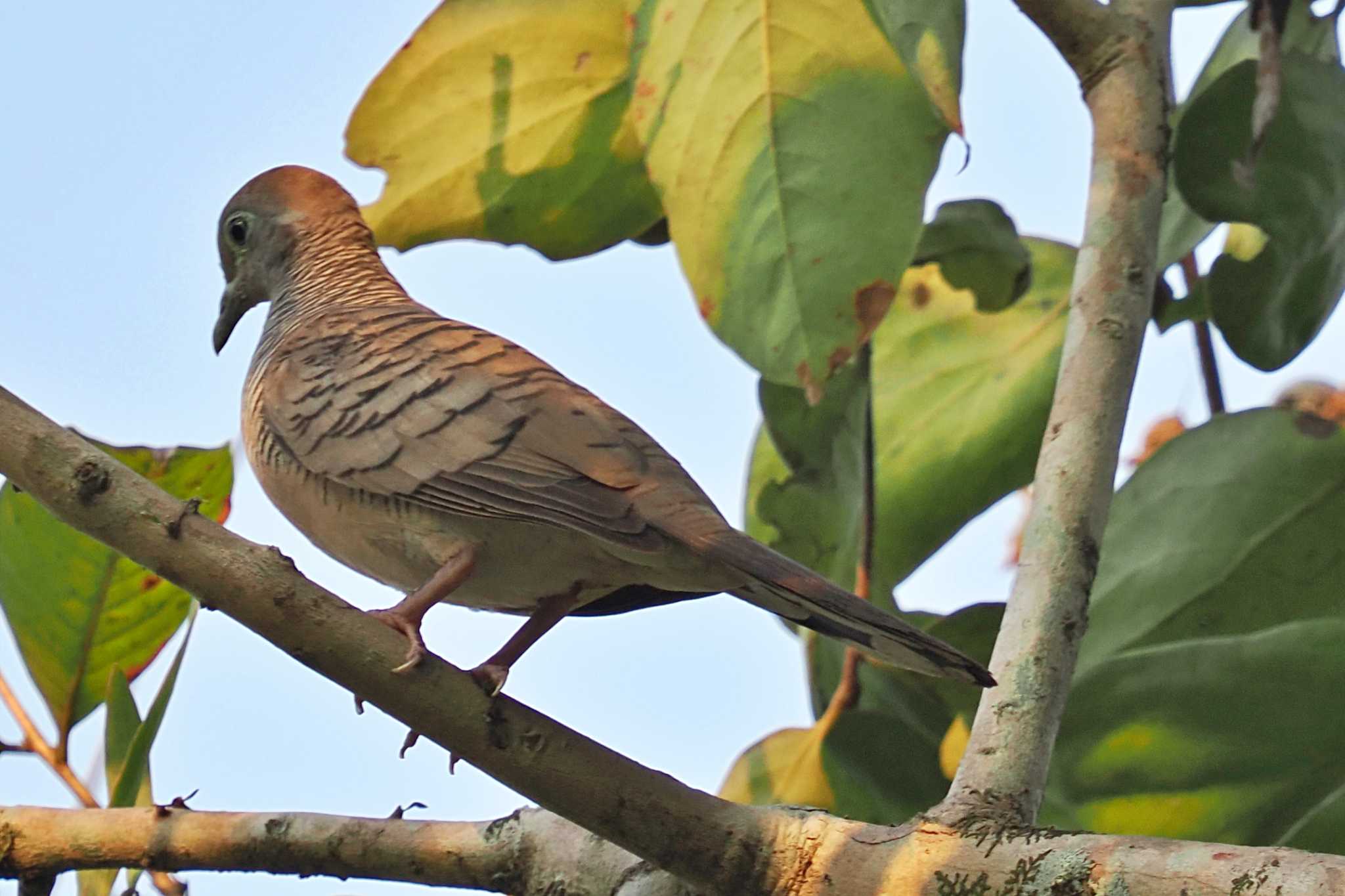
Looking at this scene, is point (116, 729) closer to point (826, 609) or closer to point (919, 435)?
point (826, 609)

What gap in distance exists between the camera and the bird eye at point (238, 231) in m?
2.68

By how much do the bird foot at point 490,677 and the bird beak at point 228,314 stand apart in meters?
1.34

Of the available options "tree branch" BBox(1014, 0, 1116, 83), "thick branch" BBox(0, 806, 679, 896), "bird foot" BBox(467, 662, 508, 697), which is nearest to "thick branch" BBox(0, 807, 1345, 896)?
"thick branch" BBox(0, 806, 679, 896)

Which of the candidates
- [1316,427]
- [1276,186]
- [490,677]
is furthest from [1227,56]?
[490,677]

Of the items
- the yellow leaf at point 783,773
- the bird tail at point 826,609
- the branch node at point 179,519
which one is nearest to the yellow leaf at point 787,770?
the yellow leaf at point 783,773

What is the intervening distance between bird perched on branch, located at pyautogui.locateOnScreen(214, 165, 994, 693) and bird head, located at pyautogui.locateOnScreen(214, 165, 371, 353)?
42 centimetres

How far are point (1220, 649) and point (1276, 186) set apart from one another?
2.07 ft

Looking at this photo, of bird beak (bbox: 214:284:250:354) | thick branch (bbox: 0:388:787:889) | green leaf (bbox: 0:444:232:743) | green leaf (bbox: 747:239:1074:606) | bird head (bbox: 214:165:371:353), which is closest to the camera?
thick branch (bbox: 0:388:787:889)

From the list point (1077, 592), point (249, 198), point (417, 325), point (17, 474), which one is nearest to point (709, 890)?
point (1077, 592)

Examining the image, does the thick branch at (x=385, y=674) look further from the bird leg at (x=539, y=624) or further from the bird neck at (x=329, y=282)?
the bird neck at (x=329, y=282)

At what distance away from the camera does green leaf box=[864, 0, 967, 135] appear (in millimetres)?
1647

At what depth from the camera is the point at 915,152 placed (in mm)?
1879

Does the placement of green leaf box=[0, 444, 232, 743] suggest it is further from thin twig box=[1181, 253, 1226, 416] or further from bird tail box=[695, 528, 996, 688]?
thin twig box=[1181, 253, 1226, 416]

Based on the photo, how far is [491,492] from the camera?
5.87 ft
